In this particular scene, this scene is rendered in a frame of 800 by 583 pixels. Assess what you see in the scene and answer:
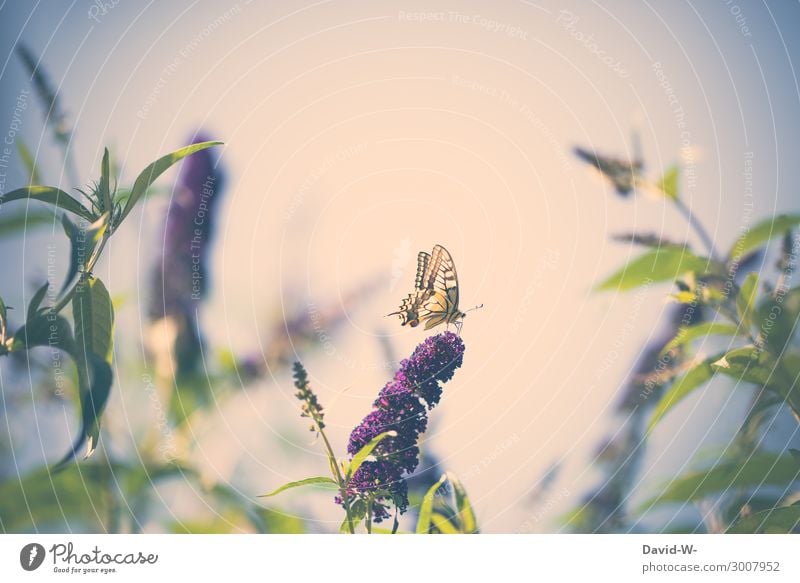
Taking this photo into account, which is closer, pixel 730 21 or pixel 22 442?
pixel 22 442

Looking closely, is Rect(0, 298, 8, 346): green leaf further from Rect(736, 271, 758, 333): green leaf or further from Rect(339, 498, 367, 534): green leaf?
Rect(736, 271, 758, 333): green leaf

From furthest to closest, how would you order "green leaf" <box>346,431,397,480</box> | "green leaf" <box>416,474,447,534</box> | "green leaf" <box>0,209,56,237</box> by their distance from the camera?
"green leaf" <box>0,209,56,237</box> < "green leaf" <box>416,474,447,534</box> < "green leaf" <box>346,431,397,480</box>

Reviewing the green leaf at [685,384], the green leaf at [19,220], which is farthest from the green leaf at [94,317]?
the green leaf at [685,384]

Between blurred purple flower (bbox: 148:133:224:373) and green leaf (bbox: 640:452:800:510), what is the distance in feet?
3.80

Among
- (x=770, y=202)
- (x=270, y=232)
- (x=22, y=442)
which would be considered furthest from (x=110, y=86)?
(x=770, y=202)

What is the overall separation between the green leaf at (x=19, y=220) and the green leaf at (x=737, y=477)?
5.23ft

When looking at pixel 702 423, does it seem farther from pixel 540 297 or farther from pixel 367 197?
pixel 367 197

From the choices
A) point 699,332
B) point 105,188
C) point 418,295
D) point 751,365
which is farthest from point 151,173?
point 751,365

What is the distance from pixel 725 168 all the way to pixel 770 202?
14cm

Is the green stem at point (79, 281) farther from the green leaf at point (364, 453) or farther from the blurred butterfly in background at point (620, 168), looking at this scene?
the blurred butterfly in background at point (620, 168)

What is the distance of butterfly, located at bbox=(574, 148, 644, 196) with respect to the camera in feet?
5.85

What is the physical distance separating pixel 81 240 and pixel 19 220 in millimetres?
257

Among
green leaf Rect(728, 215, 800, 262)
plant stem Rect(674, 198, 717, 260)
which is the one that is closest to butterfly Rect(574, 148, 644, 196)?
plant stem Rect(674, 198, 717, 260)

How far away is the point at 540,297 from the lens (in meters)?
1.79
